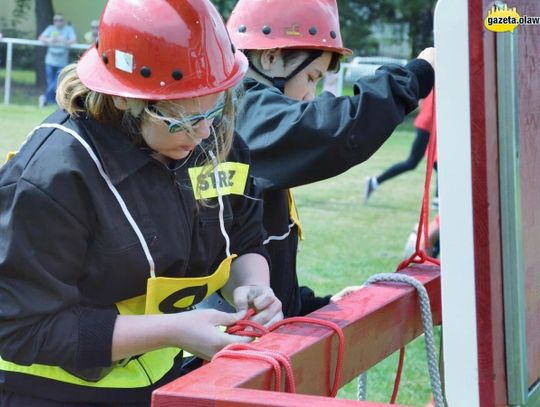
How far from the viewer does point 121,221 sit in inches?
90.4

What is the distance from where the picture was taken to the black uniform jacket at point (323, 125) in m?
2.97

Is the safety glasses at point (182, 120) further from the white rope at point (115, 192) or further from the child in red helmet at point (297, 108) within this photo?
the child in red helmet at point (297, 108)

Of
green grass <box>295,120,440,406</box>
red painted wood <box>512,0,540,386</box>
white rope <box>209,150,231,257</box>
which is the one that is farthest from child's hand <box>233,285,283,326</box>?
green grass <box>295,120,440,406</box>

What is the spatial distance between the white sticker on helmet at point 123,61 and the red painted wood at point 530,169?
3.00 feet

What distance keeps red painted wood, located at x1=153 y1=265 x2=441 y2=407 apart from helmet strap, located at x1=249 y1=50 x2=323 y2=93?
0.81 metres

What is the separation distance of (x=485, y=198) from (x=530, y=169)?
12.1 inches

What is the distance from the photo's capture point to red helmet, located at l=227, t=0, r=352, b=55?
3365 mm

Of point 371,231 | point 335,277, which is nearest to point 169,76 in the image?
point 335,277

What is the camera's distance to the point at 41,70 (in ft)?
79.2

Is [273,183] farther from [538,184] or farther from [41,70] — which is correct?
[41,70]

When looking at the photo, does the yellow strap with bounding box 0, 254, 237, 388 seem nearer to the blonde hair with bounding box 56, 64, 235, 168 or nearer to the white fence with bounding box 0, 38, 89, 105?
the blonde hair with bounding box 56, 64, 235, 168

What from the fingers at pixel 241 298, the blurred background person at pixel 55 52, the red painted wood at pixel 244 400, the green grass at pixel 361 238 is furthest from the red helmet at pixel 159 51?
the blurred background person at pixel 55 52

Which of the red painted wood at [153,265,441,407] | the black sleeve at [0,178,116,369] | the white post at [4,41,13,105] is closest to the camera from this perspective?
the red painted wood at [153,265,441,407]

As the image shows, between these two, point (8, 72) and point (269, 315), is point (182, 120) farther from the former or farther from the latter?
point (8, 72)
